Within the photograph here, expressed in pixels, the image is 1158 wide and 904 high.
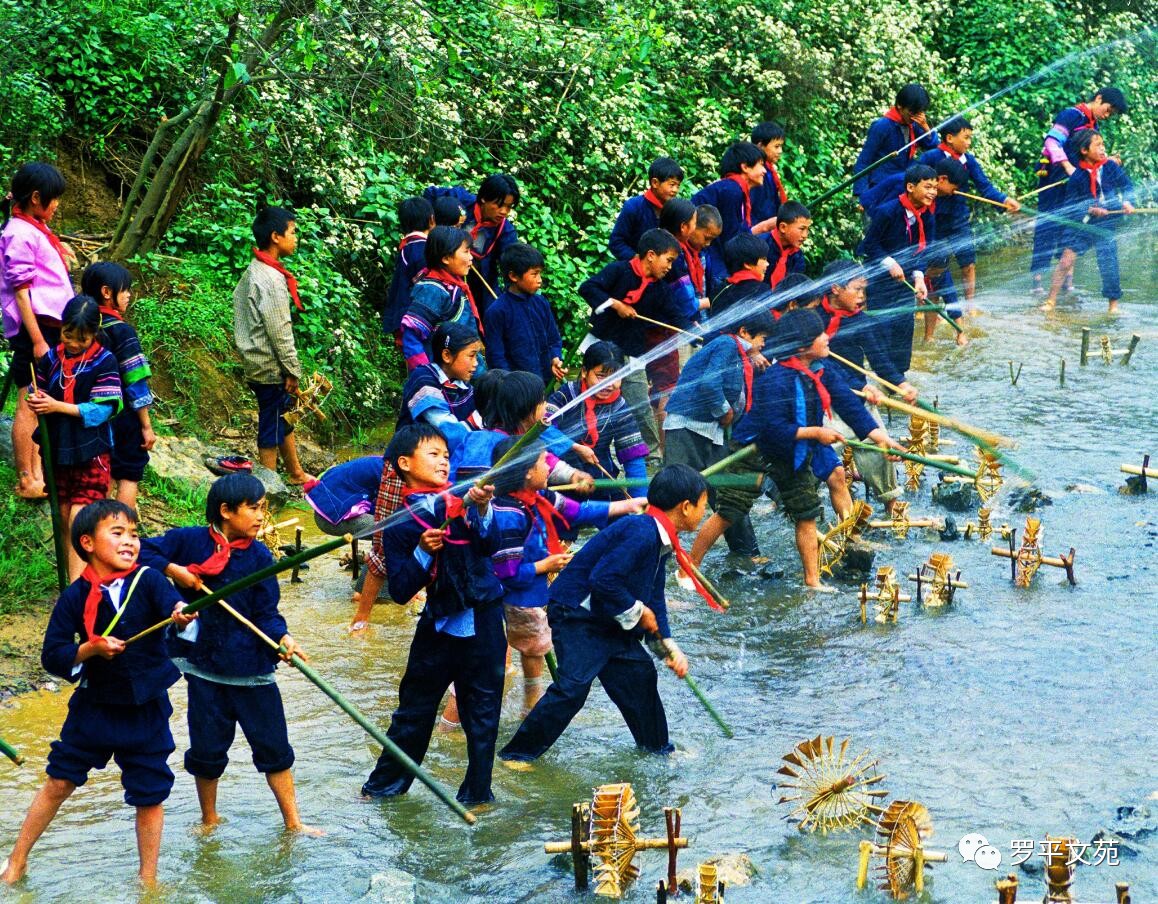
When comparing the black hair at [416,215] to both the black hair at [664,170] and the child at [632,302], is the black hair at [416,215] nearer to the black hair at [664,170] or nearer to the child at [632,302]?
the child at [632,302]

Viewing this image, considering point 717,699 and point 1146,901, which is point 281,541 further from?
point 1146,901

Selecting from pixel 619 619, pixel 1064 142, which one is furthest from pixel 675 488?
pixel 1064 142

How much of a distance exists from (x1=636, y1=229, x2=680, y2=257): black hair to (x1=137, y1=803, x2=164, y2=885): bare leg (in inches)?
202

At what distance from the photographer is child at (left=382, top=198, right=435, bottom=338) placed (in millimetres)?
8984

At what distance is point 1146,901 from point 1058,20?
15.9 m

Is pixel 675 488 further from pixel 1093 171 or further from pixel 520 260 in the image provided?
pixel 1093 171

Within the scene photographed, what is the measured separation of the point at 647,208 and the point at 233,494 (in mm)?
5330

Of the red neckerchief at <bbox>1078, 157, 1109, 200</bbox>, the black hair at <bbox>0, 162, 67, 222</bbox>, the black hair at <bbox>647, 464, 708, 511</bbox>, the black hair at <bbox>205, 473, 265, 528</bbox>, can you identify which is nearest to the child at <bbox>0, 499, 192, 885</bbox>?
the black hair at <bbox>205, 473, 265, 528</bbox>

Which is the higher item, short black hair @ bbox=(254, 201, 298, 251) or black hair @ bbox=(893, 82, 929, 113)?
black hair @ bbox=(893, 82, 929, 113)

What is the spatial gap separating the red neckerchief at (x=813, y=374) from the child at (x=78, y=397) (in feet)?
12.3

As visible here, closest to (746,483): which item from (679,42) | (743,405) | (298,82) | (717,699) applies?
(743,405)

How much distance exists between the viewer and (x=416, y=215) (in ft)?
29.7

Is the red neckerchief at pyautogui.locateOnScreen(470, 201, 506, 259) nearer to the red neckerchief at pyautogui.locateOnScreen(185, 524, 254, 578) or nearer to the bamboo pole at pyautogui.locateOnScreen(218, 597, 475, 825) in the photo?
the red neckerchief at pyautogui.locateOnScreen(185, 524, 254, 578)

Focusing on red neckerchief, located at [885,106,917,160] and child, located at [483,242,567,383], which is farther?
red neckerchief, located at [885,106,917,160]
